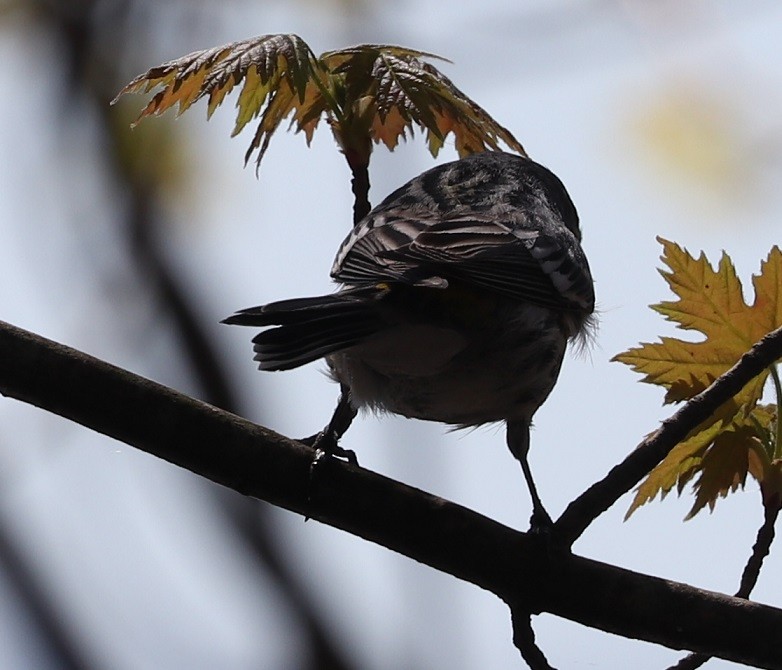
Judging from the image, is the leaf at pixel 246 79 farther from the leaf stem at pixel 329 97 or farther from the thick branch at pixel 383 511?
the thick branch at pixel 383 511

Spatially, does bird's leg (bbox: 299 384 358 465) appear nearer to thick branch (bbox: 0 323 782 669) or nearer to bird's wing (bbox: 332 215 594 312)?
thick branch (bbox: 0 323 782 669)

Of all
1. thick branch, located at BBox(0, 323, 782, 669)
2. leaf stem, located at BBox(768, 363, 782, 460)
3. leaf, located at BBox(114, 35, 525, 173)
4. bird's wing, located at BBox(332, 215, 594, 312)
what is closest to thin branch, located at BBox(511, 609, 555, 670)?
thick branch, located at BBox(0, 323, 782, 669)

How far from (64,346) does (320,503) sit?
0.69 m

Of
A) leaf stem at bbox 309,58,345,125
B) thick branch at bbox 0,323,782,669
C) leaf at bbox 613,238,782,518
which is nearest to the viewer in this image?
thick branch at bbox 0,323,782,669

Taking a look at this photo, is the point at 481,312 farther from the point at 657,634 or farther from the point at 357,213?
the point at 657,634

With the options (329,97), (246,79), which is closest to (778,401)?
(329,97)

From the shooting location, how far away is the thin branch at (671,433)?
2.91 meters

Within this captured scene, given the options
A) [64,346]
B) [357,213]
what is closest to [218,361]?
[64,346]

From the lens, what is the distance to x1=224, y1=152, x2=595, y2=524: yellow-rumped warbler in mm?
3207

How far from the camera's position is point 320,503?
9.50 feet

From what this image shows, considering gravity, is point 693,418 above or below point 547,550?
above

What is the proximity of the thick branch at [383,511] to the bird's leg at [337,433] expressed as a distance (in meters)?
0.13

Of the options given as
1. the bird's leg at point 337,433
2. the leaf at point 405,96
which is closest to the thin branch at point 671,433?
the bird's leg at point 337,433

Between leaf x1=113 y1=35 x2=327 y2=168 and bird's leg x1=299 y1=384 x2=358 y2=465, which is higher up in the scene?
leaf x1=113 y1=35 x2=327 y2=168
